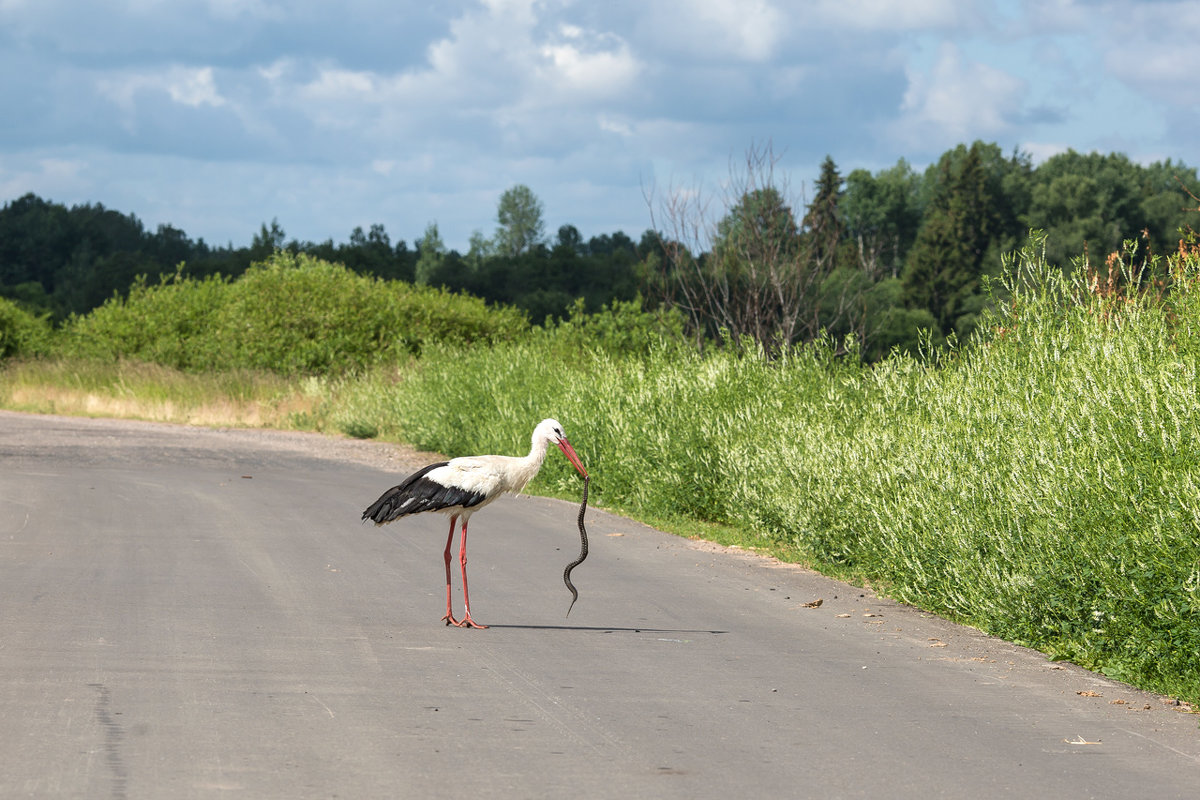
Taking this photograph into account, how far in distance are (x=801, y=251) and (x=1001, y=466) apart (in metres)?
20.6

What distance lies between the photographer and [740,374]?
718 inches

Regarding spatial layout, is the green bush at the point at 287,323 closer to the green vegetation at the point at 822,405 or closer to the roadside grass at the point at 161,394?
the green vegetation at the point at 822,405

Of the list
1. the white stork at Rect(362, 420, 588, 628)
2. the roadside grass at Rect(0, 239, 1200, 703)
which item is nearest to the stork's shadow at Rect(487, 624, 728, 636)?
the white stork at Rect(362, 420, 588, 628)

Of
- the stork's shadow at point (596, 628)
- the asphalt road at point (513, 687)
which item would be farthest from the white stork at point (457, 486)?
the asphalt road at point (513, 687)

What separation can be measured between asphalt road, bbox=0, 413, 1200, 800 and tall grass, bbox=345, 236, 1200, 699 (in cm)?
47

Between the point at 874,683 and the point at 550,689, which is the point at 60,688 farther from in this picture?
the point at 874,683

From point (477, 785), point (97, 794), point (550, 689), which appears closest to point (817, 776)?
point (477, 785)

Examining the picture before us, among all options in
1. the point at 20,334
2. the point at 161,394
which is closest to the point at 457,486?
the point at 161,394

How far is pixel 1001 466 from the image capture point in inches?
Result: 396

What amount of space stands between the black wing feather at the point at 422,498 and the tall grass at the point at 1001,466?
3791 mm

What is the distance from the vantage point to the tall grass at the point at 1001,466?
826 cm

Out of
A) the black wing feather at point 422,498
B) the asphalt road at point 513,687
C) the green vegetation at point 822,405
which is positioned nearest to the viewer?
the asphalt road at point 513,687

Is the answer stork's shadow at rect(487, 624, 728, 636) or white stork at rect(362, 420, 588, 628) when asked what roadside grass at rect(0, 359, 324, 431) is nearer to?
white stork at rect(362, 420, 588, 628)

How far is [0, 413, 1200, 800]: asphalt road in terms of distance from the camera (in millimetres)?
5773
